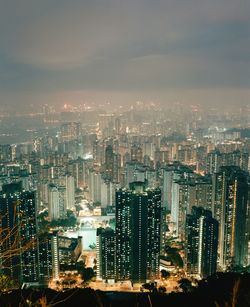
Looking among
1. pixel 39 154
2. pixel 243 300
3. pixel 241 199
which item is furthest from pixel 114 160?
pixel 243 300

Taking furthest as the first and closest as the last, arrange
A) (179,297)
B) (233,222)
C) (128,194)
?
(233,222) < (128,194) < (179,297)

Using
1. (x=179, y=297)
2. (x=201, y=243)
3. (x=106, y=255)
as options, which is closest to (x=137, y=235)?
(x=106, y=255)

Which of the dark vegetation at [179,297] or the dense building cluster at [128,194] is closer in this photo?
the dark vegetation at [179,297]

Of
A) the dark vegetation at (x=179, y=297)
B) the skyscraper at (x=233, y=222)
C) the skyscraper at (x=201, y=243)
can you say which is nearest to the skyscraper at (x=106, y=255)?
the skyscraper at (x=201, y=243)

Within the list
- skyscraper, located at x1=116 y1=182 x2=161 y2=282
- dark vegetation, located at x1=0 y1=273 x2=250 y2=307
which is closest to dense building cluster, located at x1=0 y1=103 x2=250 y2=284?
skyscraper, located at x1=116 y1=182 x2=161 y2=282

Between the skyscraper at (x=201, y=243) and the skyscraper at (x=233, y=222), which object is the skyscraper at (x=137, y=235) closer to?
the skyscraper at (x=201, y=243)

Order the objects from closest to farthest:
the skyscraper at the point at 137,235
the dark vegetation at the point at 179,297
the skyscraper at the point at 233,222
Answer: the dark vegetation at the point at 179,297, the skyscraper at the point at 137,235, the skyscraper at the point at 233,222

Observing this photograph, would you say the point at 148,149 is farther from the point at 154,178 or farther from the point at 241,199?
the point at 241,199

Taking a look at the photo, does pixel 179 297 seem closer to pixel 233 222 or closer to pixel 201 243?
pixel 201 243
